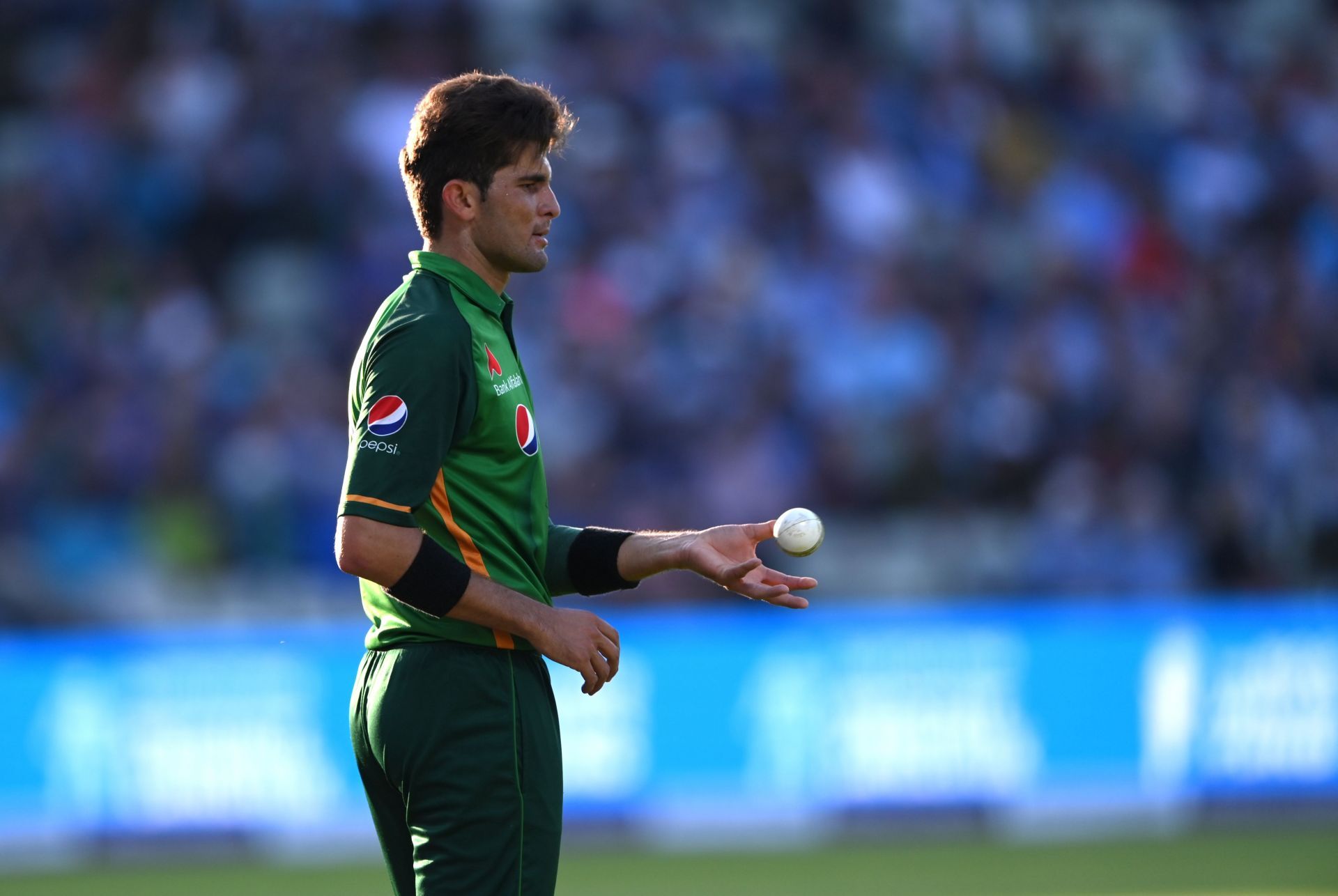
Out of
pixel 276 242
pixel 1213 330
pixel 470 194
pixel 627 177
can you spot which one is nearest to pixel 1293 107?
pixel 1213 330

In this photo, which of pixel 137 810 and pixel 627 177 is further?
pixel 627 177

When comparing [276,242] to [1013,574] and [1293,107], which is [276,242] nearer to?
[1013,574]

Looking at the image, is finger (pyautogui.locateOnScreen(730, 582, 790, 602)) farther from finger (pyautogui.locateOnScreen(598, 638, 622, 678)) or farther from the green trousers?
the green trousers

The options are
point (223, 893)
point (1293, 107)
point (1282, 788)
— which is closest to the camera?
point (223, 893)

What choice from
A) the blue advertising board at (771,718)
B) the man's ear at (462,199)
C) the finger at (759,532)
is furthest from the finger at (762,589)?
the blue advertising board at (771,718)

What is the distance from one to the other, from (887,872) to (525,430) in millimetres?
6984

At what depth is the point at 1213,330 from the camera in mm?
14453

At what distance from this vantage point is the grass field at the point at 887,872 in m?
9.59

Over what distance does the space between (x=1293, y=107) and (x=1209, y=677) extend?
24.2ft

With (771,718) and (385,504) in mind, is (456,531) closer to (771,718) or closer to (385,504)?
(385,504)

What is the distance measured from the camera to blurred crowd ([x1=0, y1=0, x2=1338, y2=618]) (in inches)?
493

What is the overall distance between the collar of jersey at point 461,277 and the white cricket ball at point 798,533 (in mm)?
792

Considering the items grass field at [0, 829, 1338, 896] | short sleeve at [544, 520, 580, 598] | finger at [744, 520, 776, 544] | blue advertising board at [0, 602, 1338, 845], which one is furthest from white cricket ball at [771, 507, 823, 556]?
blue advertising board at [0, 602, 1338, 845]

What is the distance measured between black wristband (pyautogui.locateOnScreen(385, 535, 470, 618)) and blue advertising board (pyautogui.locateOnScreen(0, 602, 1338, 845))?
7.34m
